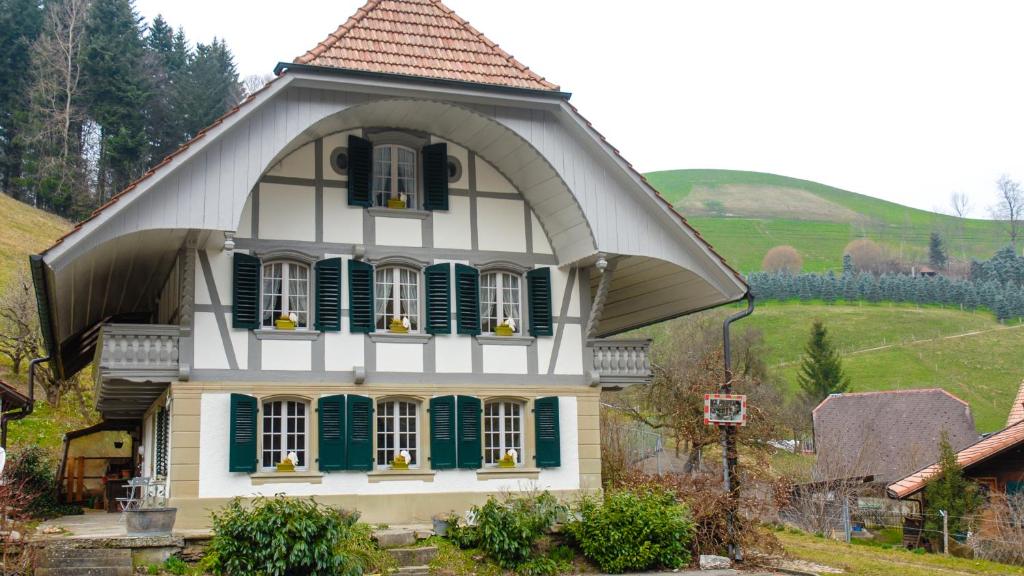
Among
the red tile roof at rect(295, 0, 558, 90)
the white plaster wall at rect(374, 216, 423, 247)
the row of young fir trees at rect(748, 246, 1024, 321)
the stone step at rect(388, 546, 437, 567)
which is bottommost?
the stone step at rect(388, 546, 437, 567)

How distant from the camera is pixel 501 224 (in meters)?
20.5

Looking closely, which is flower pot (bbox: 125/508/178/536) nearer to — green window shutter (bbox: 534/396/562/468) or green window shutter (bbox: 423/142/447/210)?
green window shutter (bbox: 534/396/562/468)

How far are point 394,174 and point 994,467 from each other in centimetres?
1933

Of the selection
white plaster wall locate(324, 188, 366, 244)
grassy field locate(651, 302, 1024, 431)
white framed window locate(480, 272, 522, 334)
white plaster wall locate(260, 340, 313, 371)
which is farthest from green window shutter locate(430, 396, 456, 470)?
grassy field locate(651, 302, 1024, 431)

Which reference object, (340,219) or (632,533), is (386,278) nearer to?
(340,219)

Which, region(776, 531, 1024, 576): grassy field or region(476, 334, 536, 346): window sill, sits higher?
region(476, 334, 536, 346): window sill

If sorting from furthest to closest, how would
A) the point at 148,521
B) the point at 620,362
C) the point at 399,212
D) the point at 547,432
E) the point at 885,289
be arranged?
the point at 885,289 < the point at 620,362 < the point at 547,432 < the point at 399,212 < the point at 148,521

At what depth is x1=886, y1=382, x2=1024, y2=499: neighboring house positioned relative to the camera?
92.8 ft

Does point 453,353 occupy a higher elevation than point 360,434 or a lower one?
higher

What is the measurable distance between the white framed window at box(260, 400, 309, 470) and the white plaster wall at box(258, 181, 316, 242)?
2.95m

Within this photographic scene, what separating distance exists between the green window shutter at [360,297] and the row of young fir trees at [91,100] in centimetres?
4503

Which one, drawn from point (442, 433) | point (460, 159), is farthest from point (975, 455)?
point (460, 159)

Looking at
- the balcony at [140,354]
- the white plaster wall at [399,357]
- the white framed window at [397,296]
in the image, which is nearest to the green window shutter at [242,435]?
the balcony at [140,354]

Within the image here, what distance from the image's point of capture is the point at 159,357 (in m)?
17.5
